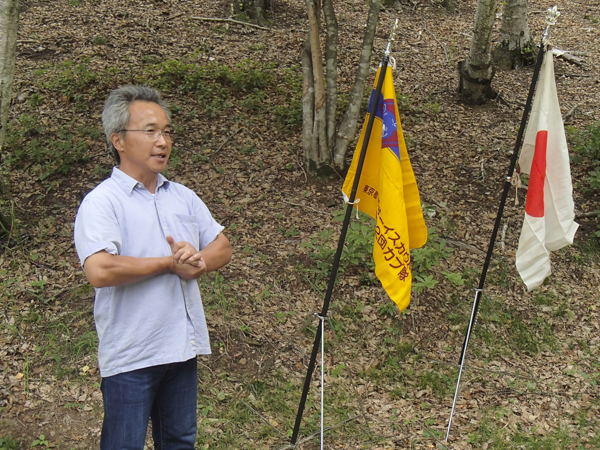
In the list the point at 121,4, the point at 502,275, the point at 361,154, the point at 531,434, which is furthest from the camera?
the point at 121,4

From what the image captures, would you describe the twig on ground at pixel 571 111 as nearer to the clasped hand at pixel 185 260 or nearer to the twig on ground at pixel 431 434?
the twig on ground at pixel 431 434

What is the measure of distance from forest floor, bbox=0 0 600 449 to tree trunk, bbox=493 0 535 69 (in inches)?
16.6

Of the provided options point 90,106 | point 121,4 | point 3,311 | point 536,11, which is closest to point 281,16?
point 121,4

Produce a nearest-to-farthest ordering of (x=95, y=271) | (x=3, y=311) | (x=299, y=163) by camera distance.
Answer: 1. (x=95, y=271)
2. (x=3, y=311)
3. (x=299, y=163)

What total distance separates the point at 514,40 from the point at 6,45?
817cm

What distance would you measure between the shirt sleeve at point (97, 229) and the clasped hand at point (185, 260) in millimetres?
236

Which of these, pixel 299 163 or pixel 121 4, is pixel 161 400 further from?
pixel 121 4

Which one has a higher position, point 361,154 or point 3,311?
point 361,154

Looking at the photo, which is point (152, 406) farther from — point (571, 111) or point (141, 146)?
point (571, 111)

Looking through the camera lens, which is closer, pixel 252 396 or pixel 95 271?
pixel 95 271

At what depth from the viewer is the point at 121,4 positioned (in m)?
10.2

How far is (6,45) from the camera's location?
4.76 m

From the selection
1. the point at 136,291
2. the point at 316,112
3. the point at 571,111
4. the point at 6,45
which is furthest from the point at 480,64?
the point at 136,291

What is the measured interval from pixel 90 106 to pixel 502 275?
18.2 feet
